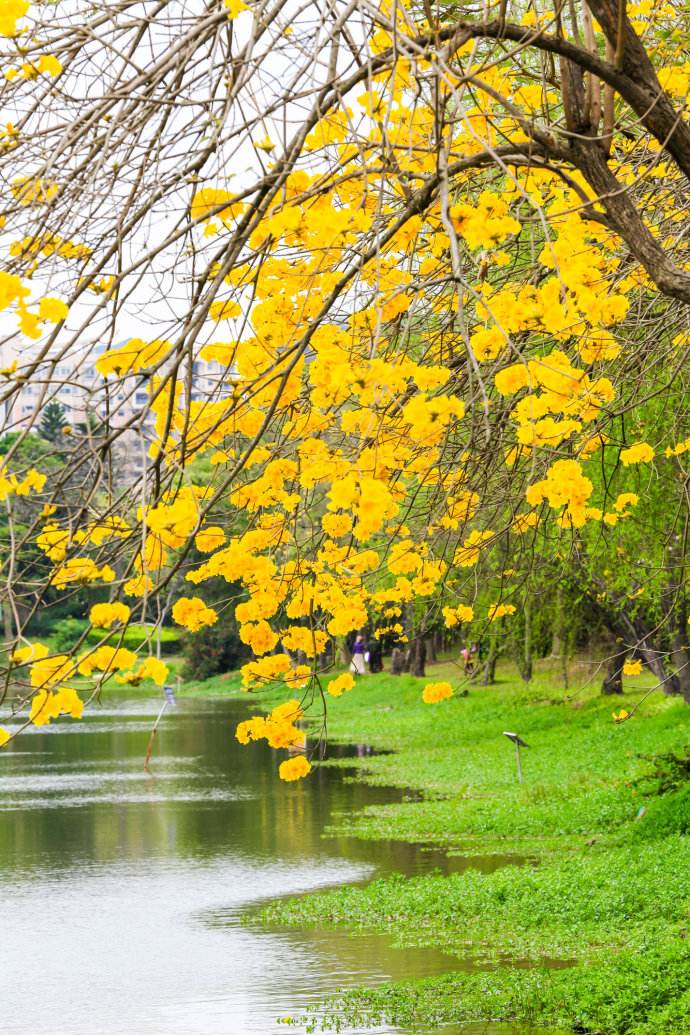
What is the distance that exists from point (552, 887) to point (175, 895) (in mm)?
4290

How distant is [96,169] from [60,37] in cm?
72

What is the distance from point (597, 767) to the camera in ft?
58.8

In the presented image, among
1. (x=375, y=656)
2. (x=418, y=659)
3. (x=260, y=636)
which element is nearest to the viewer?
(x=260, y=636)

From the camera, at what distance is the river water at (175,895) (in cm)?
981

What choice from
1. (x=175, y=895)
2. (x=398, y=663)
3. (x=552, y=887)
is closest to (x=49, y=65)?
(x=552, y=887)

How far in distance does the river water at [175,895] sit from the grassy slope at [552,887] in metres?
0.46

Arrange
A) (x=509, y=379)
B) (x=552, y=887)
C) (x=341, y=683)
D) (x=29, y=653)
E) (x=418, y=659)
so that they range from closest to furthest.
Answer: (x=29, y=653), (x=509, y=379), (x=341, y=683), (x=552, y=887), (x=418, y=659)

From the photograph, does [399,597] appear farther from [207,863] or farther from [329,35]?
[207,863]

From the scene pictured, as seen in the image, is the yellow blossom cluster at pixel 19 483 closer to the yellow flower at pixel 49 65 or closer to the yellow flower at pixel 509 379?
the yellow flower at pixel 49 65

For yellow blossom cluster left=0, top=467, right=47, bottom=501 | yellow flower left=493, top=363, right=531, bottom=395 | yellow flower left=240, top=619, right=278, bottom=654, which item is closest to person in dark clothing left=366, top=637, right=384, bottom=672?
yellow flower left=240, top=619, right=278, bottom=654

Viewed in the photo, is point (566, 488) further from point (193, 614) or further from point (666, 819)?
point (666, 819)

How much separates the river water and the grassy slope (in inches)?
18.2

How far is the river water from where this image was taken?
9812 millimetres

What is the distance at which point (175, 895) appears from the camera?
13797 millimetres
